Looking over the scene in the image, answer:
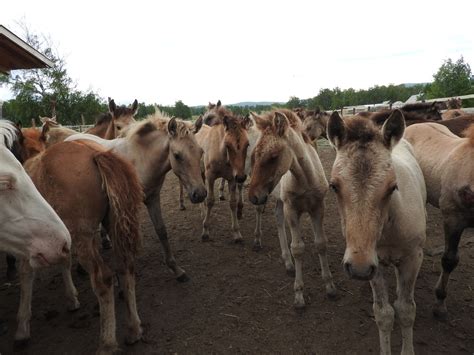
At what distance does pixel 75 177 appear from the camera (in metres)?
2.78

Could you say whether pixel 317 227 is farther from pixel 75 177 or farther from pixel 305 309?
pixel 75 177

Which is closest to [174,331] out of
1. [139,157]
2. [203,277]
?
[203,277]

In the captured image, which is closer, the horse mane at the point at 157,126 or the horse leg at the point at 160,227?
the horse mane at the point at 157,126

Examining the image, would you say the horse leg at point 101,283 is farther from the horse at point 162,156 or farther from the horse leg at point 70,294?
the horse at point 162,156

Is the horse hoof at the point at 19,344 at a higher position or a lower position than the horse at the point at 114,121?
lower

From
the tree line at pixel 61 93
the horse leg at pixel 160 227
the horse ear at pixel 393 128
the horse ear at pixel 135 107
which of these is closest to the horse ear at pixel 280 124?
the horse ear at pixel 393 128

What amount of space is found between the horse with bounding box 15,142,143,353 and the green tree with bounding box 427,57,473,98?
1410 inches

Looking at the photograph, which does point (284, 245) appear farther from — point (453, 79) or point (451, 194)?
point (453, 79)

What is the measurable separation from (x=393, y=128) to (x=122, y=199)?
7.62 feet

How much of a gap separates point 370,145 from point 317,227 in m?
2.01

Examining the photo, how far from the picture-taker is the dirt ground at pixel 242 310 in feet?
10.1

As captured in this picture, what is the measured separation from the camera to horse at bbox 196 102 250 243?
5273 mm

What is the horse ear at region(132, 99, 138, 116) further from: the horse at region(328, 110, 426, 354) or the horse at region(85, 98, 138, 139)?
the horse at region(328, 110, 426, 354)

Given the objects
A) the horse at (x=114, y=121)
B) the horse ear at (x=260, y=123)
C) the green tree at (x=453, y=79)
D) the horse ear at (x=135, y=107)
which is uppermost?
the green tree at (x=453, y=79)
